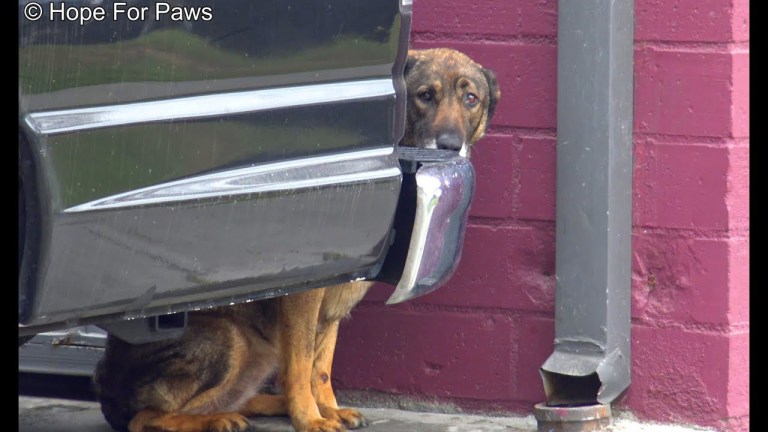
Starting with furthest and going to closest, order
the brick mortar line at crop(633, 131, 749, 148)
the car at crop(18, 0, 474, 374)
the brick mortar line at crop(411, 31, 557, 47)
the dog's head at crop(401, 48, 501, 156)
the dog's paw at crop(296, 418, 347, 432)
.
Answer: the dog's head at crop(401, 48, 501, 156), the brick mortar line at crop(411, 31, 557, 47), the brick mortar line at crop(633, 131, 749, 148), the dog's paw at crop(296, 418, 347, 432), the car at crop(18, 0, 474, 374)

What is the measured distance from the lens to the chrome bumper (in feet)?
10.8

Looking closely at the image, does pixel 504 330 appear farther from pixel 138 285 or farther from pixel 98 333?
pixel 138 285

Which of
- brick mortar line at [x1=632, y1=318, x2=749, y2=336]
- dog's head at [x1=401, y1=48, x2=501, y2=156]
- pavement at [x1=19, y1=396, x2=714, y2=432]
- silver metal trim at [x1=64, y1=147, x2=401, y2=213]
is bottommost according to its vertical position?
pavement at [x1=19, y1=396, x2=714, y2=432]

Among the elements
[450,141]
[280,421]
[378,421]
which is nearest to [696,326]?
[450,141]

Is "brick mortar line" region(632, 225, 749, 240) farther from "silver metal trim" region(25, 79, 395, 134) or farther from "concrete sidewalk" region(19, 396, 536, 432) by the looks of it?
"silver metal trim" region(25, 79, 395, 134)

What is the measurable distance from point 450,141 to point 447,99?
1.10ft

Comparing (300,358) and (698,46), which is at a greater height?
(698,46)

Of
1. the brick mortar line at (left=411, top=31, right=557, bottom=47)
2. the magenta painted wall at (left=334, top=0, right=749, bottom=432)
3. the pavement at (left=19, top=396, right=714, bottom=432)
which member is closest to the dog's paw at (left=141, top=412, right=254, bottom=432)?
the pavement at (left=19, top=396, right=714, bottom=432)

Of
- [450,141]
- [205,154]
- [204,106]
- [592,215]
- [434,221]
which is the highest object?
[204,106]

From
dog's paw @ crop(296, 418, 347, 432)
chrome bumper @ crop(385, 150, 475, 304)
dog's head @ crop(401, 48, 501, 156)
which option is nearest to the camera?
chrome bumper @ crop(385, 150, 475, 304)

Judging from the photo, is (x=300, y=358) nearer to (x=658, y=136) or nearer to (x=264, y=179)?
(x=264, y=179)

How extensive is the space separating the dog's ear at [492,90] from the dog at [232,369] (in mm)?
853

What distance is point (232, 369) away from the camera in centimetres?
410

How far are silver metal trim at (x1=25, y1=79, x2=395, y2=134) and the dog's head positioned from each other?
1.54 m
